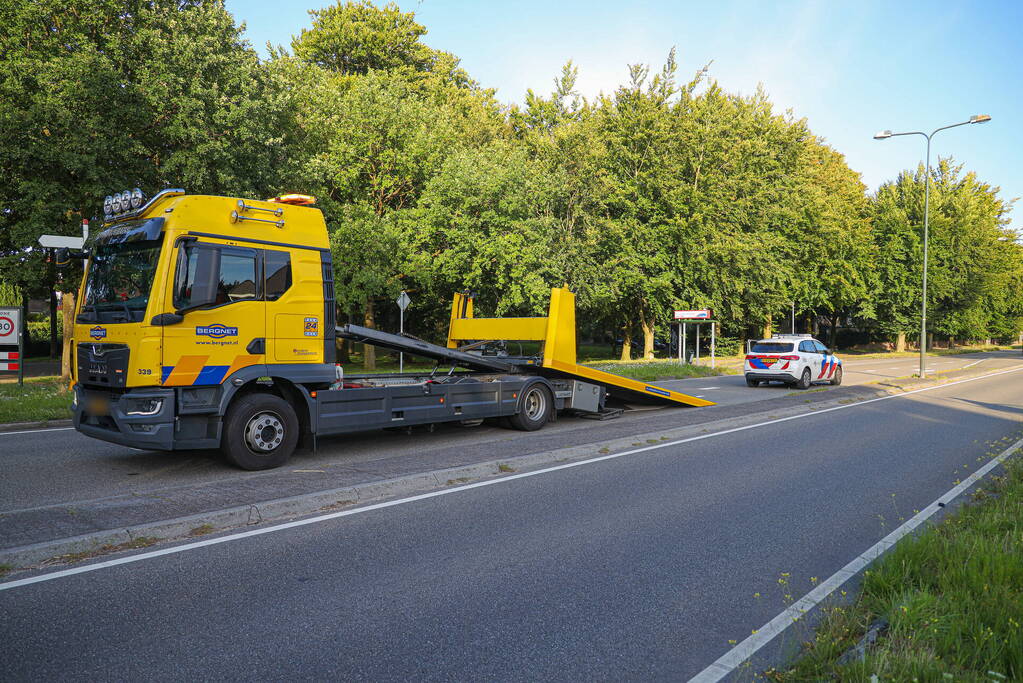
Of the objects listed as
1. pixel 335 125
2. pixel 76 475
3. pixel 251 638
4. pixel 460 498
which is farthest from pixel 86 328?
pixel 335 125

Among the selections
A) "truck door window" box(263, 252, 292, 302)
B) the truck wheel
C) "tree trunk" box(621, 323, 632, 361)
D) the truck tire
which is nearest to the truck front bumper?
the truck tire

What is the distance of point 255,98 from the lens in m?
21.0

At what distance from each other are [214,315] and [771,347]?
17544 millimetres

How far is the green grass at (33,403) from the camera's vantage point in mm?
12352

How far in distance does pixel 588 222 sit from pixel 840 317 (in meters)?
33.4

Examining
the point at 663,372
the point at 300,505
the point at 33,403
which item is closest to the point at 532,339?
the point at 300,505

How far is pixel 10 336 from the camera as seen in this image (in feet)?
51.7

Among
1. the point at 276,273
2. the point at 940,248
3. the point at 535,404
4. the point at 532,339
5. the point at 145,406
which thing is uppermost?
the point at 940,248

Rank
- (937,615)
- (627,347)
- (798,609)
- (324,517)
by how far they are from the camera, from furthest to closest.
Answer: (627,347) < (324,517) < (798,609) < (937,615)

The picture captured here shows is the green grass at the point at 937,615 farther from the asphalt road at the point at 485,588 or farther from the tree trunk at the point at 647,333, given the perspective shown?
the tree trunk at the point at 647,333

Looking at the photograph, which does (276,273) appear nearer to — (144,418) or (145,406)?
(145,406)

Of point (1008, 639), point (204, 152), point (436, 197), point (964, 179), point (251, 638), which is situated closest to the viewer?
point (1008, 639)

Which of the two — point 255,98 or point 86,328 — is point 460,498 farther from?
point 255,98

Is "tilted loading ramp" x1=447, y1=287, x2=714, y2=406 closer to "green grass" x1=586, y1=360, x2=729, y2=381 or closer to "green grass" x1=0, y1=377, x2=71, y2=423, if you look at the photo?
"green grass" x1=0, y1=377, x2=71, y2=423
